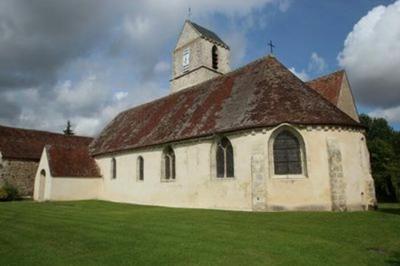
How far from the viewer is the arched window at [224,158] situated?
19.3 metres

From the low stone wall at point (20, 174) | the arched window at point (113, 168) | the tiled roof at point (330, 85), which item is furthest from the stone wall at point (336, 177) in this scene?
the low stone wall at point (20, 174)

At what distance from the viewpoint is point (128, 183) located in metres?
26.1

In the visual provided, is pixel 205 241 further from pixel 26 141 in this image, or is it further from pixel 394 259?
pixel 26 141

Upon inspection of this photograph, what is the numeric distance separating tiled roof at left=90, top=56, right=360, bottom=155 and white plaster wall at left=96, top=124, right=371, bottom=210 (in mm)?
670

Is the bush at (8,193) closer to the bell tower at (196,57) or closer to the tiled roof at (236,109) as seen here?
the tiled roof at (236,109)

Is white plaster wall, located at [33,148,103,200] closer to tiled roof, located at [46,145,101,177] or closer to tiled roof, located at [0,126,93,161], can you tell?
tiled roof, located at [46,145,101,177]

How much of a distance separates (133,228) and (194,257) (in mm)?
4557

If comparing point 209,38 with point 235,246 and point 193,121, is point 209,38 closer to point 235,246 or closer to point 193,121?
point 193,121

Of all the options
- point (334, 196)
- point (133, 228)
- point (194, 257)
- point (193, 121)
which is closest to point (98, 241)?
point (133, 228)

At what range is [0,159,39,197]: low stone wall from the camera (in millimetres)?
31188

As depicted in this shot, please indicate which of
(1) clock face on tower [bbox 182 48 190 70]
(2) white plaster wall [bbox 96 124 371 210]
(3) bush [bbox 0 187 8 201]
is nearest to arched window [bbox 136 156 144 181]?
(2) white plaster wall [bbox 96 124 371 210]

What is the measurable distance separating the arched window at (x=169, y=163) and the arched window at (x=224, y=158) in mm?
3681

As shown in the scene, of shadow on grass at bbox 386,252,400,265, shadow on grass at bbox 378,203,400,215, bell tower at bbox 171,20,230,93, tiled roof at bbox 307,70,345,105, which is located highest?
bell tower at bbox 171,20,230,93

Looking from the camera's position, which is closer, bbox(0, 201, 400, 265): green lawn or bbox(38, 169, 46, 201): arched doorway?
bbox(0, 201, 400, 265): green lawn
